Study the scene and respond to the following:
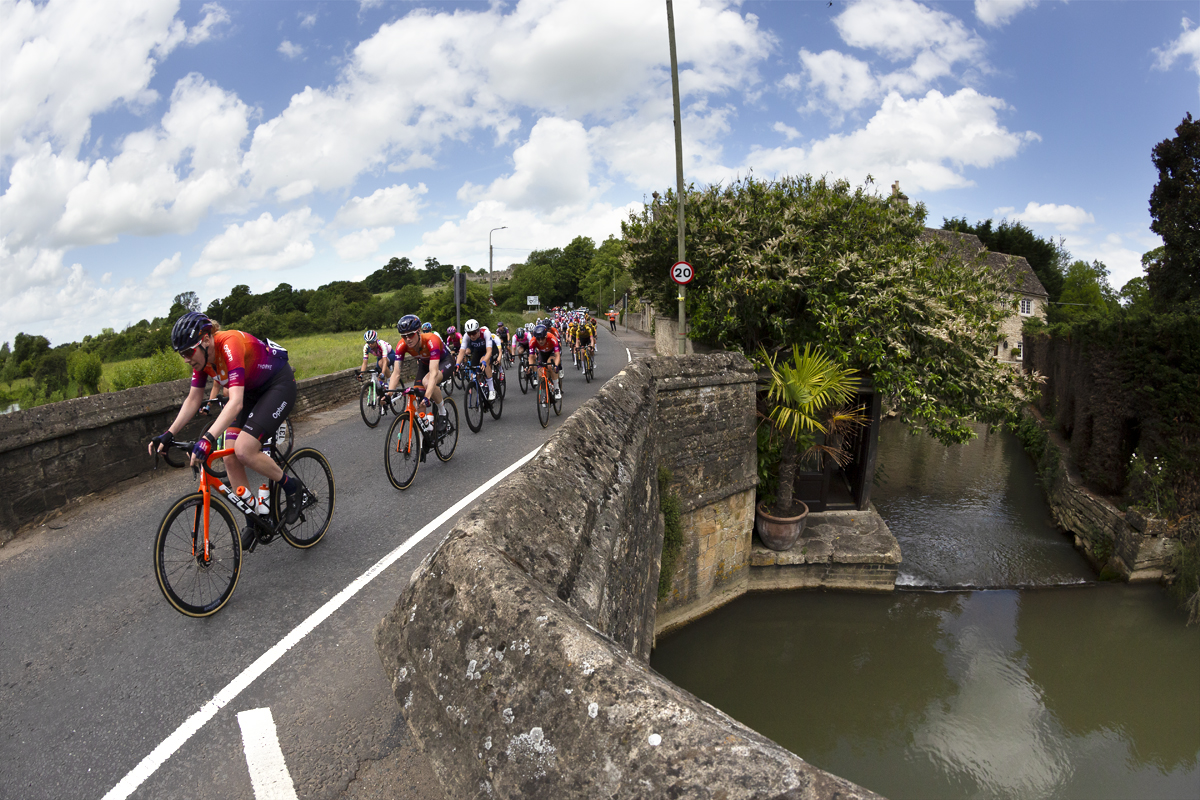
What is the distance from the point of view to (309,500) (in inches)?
212

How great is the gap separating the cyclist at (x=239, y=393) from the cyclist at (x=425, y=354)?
8.08 feet

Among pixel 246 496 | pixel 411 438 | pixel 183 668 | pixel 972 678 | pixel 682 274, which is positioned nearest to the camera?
pixel 183 668

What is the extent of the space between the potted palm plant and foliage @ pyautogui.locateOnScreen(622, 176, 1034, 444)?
2.84ft

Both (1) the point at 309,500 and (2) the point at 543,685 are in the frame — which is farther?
(1) the point at 309,500

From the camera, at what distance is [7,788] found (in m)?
2.81

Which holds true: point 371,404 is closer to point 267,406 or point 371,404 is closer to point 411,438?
point 411,438

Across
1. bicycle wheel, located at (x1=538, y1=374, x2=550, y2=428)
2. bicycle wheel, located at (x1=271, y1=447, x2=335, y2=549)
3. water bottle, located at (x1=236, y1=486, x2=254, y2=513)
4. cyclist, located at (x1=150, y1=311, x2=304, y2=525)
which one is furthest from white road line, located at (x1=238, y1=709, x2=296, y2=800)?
bicycle wheel, located at (x1=538, y1=374, x2=550, y2=428)

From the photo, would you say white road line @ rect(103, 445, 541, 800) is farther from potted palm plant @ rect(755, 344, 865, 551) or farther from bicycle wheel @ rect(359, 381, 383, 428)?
potted palm plant @ rect(755, 344, 865, 551)

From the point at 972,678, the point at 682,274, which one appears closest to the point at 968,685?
the point at 972,678

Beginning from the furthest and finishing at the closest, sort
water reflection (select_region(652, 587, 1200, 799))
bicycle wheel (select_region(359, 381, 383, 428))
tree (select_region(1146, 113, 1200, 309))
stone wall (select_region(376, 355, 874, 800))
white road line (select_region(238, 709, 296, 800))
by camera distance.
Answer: tree (select_region(1146, 113, 1200, 309)) → bicycle wheel (select_region(359, 381, 383, 428)) → water reflection (select_region(652, 587, 1200, 799)) → white road line (select_region(238, 709, 296, 800)) → stone wall (select_region(376, 355, 874, 800))

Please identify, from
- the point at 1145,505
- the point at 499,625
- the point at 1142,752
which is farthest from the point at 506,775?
the point at 1145,505

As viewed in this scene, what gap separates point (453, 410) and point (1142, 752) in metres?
11.6

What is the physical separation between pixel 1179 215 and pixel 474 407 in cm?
3968

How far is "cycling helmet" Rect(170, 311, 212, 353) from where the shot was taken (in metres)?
4.28
